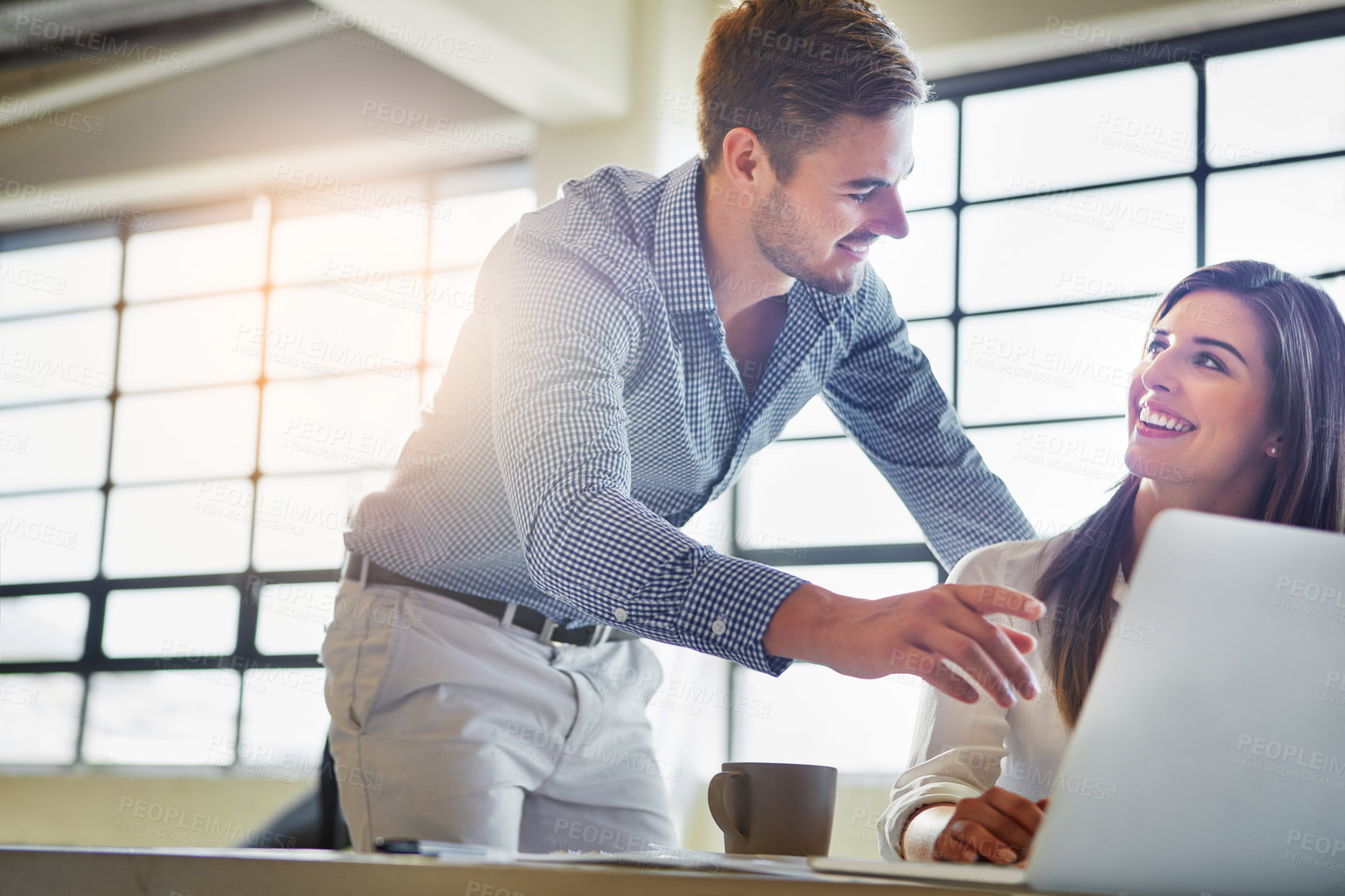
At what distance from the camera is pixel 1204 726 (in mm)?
586

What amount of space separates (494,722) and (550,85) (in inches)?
86.7

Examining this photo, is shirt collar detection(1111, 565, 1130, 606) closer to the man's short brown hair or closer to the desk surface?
the man's short brown hair

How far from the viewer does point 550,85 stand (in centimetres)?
323

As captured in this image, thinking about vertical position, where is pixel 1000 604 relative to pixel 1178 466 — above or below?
below

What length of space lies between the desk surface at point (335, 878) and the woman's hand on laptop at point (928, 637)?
0.18 m

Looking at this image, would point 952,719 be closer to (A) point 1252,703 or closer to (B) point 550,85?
(A) point 1252,703

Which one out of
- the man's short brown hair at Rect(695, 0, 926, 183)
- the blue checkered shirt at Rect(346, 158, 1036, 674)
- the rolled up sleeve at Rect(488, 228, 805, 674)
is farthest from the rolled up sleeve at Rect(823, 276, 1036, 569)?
the rolled up sleeve at Rect(488, 228, 805, 674)

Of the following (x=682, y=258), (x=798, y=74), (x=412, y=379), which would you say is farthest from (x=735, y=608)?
(x=412, y=379)

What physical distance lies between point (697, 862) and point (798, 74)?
1095 mm

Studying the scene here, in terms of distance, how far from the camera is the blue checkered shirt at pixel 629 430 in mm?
994

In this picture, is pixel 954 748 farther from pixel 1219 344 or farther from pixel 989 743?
pixel 1219 344

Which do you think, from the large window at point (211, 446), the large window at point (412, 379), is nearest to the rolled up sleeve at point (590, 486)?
the large window at point (412, 379)

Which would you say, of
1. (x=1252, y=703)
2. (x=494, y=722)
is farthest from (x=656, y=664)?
(x=1252, y=703)

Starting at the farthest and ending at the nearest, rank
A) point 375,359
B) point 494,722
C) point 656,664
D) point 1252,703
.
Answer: point 375,359
point 656,664
point 494,722
point 1252,703
